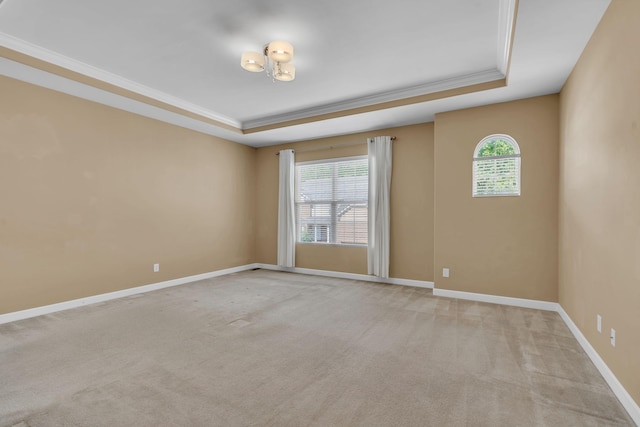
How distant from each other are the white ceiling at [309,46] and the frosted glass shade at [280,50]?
110 mm

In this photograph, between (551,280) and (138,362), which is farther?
(551,280)

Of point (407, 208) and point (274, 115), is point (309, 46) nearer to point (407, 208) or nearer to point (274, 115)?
point (274, 115)

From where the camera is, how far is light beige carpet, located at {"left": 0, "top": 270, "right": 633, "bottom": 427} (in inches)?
71.4

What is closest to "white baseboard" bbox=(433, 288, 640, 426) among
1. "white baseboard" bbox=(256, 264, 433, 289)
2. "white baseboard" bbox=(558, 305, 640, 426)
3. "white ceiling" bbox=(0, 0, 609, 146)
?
"white baseboard" bbox=(558, 305, 640, 426)

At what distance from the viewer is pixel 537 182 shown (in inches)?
154

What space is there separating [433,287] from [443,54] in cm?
322

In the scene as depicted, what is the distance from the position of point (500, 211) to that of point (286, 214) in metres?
3.85

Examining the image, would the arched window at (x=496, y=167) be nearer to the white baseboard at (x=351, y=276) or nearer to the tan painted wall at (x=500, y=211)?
the tan painted wall at (x=500, y=211)

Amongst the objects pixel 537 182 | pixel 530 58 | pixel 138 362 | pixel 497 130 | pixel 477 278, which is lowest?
pixel 138 362

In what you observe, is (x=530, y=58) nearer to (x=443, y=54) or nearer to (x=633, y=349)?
(x=443, y=54)

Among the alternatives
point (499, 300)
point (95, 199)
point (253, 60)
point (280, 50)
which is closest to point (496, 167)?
point (499, 300)

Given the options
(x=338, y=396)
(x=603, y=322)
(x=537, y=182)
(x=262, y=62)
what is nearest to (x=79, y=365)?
(x=338, y=396)

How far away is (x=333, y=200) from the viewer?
605cm

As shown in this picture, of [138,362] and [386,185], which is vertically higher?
[386,185]
